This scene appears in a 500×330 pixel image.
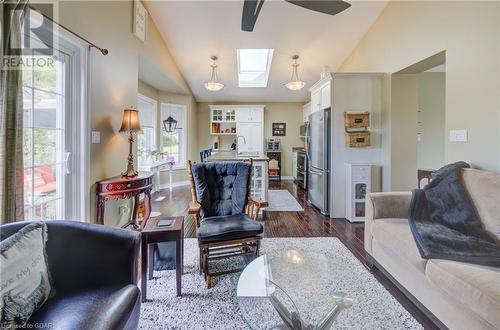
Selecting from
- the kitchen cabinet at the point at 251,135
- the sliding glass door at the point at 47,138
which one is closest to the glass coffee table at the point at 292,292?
the sliding glass door at the point at 47,138

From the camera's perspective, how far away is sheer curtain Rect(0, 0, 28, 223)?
4.59 ft

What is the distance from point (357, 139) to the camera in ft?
12.1

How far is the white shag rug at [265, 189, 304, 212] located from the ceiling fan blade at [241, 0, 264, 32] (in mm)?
2933

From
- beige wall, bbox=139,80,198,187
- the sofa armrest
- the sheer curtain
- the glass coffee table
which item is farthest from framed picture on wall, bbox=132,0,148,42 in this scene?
the sofa armrest

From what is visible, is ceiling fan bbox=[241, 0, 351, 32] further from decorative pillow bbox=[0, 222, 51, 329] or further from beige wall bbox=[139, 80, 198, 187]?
beige wall bbox=[139, 80, 198, 187]

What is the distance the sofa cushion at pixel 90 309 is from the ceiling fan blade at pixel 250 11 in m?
2.75

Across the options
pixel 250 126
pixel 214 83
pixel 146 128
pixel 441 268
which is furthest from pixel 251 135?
pixel 441 268

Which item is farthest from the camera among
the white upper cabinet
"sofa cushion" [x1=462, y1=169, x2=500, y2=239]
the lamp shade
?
the white upper cabinet

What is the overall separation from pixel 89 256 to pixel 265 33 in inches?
176

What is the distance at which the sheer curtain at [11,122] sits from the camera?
4.59 feet

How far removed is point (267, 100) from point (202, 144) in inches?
103

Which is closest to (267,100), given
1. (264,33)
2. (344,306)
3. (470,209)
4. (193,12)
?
(264,33)

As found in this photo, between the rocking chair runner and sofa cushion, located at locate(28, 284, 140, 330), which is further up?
the rocking chair runner

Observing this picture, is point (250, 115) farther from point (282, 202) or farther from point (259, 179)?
point (259, 179)
